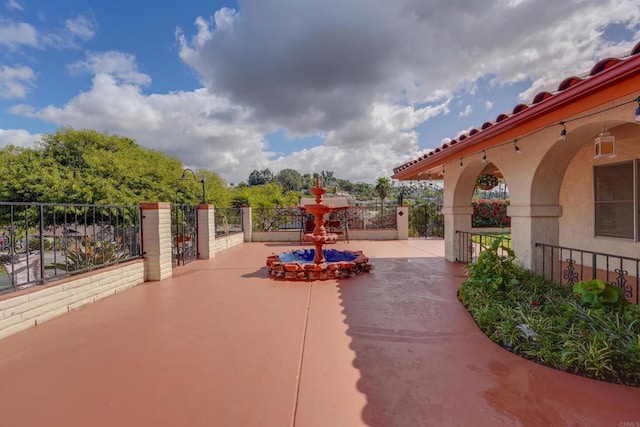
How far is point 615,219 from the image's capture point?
18.1 feet

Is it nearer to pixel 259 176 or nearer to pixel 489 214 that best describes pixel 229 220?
pixel 489 214

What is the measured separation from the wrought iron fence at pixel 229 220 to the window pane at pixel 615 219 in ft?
36.0

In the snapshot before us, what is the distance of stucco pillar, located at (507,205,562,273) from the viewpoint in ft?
14.7

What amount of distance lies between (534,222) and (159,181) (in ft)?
64.9

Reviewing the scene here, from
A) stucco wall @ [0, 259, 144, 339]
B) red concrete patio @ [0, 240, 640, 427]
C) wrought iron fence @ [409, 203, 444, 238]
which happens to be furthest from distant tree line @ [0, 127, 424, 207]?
red concrete patio @ [0, 240, 640, 427]

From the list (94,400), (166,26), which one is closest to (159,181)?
(166,26)

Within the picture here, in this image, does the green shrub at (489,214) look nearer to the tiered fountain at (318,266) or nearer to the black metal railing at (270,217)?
the black metal railing at (270,217)

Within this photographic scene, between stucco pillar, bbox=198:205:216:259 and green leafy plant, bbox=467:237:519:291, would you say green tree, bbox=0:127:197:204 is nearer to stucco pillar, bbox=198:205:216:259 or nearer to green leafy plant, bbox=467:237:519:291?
stucco pillar, bbox=198:205:216:259

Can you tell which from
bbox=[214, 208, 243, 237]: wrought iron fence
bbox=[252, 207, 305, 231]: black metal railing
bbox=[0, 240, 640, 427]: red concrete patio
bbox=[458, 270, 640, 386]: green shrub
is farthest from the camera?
bbox=[252, 207, 305, 231]: black metal railing

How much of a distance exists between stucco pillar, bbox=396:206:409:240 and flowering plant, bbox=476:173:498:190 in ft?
16.5

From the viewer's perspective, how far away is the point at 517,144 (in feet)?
15.6

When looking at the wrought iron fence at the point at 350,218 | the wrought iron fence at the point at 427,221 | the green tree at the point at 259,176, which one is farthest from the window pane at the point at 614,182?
the green tree at the point at 259,176

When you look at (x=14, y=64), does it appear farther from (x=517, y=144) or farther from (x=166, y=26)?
(x=517, y=144)

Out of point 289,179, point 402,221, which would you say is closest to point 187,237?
point 402,221
